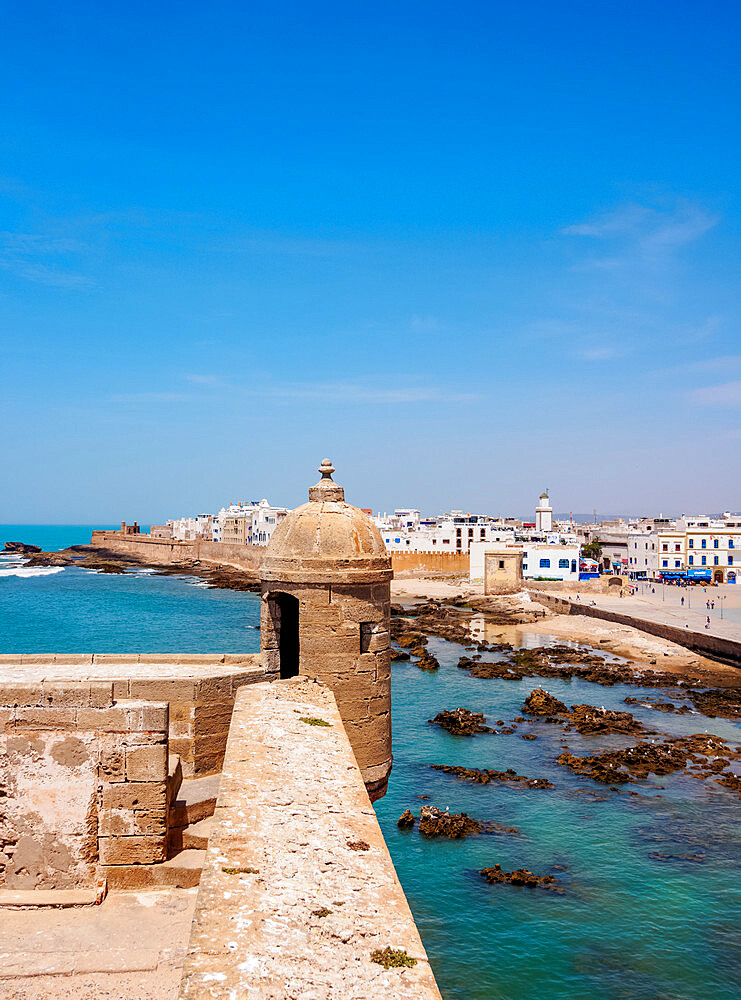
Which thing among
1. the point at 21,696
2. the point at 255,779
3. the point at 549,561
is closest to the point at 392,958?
the point at 255,779

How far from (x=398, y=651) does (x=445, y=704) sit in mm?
14693

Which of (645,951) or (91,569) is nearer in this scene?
(645,951)

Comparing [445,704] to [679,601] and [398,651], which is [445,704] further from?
[679,601]

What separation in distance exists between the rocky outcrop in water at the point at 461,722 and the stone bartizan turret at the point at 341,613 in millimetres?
21199

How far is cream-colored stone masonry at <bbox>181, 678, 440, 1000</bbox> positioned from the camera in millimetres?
4488

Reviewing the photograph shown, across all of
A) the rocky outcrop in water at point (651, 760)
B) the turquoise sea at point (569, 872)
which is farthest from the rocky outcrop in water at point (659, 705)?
the rocky outcrop in water at point (651, 760)

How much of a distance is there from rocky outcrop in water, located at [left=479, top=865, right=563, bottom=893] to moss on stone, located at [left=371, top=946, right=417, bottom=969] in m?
16.1

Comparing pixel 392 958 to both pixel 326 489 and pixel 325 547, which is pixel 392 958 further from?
pixel 326 489

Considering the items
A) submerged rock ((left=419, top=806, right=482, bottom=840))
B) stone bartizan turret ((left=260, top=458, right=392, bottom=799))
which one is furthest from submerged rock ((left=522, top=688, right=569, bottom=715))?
stone bartizan turret ((left=260, top=458, right=392, bottom=799))

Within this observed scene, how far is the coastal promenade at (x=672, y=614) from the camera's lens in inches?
1911

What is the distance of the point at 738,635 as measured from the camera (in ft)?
163

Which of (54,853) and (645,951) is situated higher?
(54,853)

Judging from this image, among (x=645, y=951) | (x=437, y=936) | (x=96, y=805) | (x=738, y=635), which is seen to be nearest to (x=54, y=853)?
(x=96, y=805)

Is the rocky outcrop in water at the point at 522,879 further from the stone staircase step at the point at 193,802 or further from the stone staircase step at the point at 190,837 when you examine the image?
the stone staircase step at the point at 190,837
